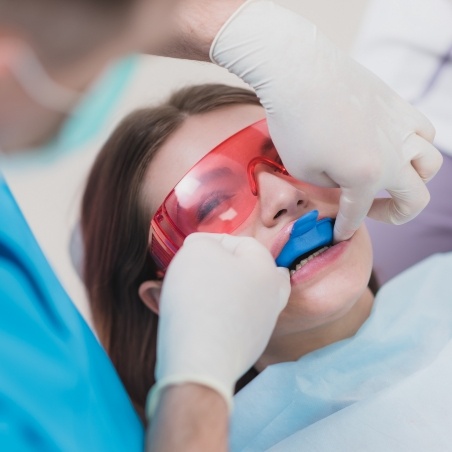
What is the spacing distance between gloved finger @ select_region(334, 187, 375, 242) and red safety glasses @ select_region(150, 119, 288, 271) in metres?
0.14

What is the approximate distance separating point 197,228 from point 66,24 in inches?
26.6

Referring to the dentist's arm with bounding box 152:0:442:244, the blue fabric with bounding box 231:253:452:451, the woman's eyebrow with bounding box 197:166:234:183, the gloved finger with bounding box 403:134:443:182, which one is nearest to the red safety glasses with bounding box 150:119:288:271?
the woman's eyebrow with bounding box 197:166:234:183

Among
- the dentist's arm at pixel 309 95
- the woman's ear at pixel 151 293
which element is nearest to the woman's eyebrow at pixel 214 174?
the dentist's arm at pixel 309 95

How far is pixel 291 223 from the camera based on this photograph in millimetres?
1161

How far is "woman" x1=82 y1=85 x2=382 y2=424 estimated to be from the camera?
3.87 feet

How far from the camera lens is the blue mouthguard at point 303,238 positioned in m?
1.16

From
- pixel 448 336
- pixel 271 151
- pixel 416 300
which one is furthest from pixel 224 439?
pixel 416 300

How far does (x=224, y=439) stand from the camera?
30.5 inches

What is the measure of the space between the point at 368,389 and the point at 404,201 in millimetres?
358

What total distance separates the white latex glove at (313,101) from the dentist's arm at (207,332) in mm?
176

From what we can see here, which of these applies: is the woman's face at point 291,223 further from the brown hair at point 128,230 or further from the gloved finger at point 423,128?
the gloved finger at point 423,128

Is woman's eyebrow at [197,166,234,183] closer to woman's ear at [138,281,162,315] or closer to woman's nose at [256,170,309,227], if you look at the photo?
woman's nose at [256,170,309,227]

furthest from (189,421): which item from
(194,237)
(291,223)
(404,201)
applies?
(404,201)

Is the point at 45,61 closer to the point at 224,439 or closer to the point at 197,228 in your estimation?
the point at 224,439
